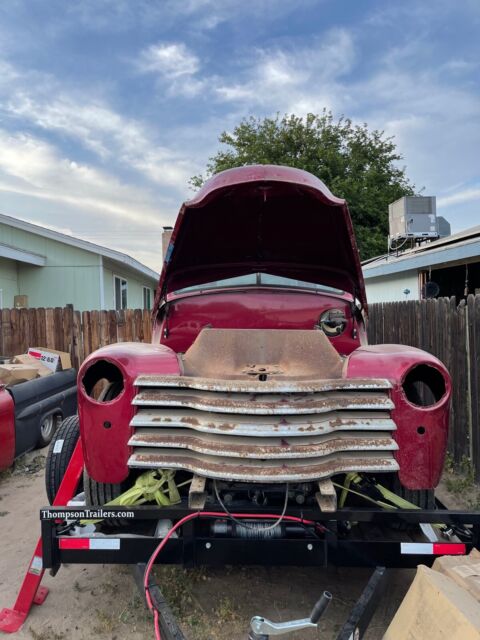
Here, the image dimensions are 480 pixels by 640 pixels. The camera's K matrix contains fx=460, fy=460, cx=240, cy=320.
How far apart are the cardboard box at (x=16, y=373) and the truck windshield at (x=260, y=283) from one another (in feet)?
8.99

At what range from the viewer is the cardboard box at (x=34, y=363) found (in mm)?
6250

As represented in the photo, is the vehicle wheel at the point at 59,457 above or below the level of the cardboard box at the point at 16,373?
below

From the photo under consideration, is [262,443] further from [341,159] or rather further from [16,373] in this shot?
[341,159]

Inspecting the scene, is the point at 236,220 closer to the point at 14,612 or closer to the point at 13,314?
the point at 14,612

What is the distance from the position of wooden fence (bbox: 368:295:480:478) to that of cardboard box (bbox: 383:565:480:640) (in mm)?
3018

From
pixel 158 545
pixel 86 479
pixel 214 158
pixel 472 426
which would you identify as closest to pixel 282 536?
pixel 158 545

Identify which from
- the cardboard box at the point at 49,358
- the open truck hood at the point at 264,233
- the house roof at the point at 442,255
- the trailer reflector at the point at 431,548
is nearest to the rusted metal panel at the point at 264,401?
the trailer reflector at the point at 431,548

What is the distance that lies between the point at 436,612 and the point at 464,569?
1.18ft

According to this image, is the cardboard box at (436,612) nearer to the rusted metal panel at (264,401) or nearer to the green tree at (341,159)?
the rusted metal panel at (264,401)

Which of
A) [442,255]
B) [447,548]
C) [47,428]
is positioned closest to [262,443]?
[447,548]

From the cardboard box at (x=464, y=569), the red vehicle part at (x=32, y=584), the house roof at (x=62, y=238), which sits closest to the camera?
the cardboard box at (x=464, y=569)

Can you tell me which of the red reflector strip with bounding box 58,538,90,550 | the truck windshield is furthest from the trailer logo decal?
the truck windshield

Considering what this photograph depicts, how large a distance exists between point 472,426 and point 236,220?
321cm

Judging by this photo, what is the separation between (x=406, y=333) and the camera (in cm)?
634
